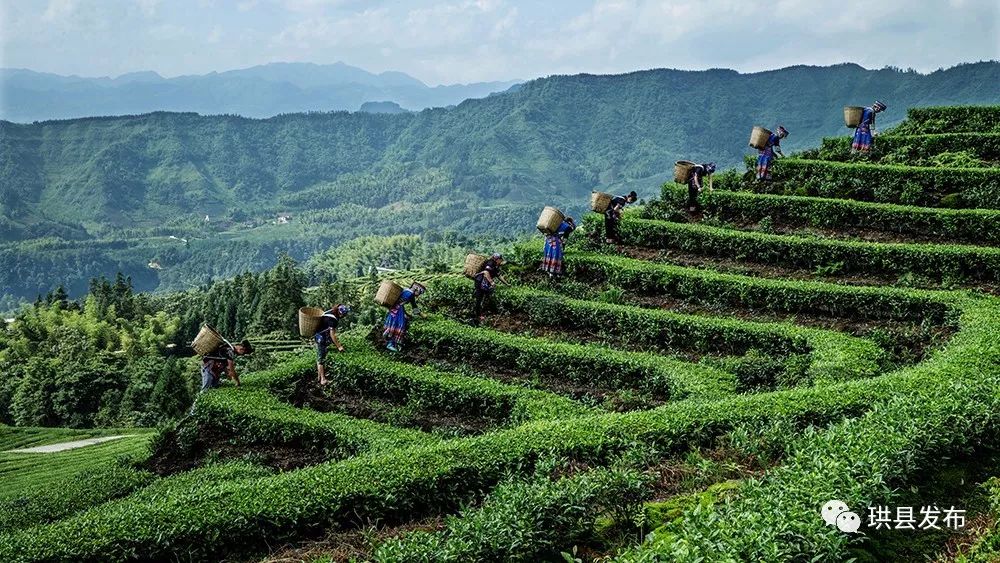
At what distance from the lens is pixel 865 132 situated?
25.0 meters

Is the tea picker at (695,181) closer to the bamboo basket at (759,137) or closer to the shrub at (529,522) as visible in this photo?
the bamboo basket at (759,137)

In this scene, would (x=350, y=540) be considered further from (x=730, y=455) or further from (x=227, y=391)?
(x=227, y=391)

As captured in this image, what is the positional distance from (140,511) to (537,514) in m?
4.73

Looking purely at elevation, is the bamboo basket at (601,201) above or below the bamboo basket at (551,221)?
above

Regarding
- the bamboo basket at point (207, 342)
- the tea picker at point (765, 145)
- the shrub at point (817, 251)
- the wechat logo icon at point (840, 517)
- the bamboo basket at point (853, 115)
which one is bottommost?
the bamboo basket at point (207, 342)

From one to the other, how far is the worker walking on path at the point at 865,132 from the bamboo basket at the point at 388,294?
1646cm

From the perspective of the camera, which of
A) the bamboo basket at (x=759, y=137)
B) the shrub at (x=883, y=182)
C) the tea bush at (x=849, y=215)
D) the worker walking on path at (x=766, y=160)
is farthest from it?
the worker walking on path at (x=766, y=160)

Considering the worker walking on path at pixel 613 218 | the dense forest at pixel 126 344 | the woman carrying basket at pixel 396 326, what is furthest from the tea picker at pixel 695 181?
the dense forest at pixel 126 344

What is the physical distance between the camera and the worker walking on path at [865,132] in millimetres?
24703

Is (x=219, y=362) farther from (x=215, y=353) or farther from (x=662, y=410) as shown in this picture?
(x=662, y=410)

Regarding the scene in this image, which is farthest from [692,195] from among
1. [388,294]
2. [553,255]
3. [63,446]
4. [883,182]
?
[63,446]

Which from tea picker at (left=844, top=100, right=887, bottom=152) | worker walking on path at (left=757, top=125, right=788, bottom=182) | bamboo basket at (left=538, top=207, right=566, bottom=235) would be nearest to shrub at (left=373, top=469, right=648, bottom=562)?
bamboo basket at (left=538, top=207, right=566, bottom=235)

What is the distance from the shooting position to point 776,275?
1928cm

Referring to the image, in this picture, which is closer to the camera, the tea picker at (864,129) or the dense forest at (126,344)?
the tea picker at (864,129)
